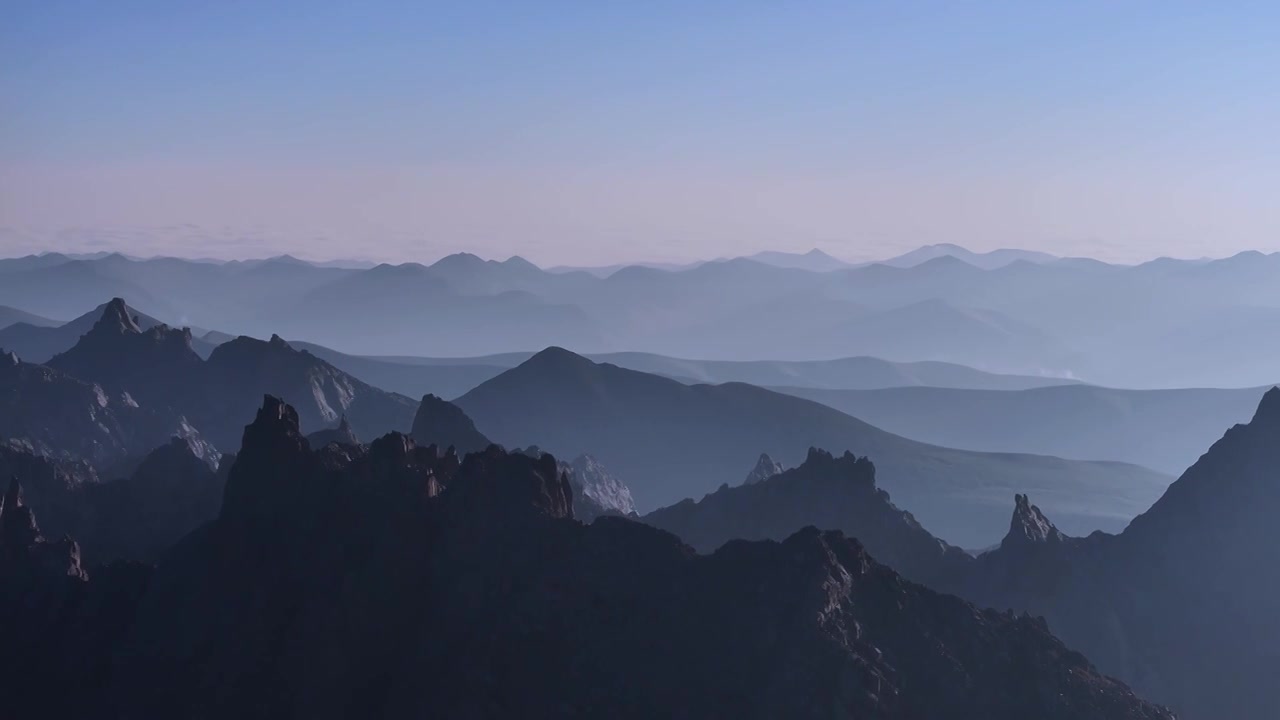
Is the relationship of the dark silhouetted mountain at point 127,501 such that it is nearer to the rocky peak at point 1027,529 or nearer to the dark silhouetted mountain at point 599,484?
the dark silhouetted mountain at point 599,484

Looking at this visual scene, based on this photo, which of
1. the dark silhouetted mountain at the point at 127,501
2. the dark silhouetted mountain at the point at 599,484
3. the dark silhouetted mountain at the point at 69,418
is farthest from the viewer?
the dark silhouetted mountain at the point at 599,484

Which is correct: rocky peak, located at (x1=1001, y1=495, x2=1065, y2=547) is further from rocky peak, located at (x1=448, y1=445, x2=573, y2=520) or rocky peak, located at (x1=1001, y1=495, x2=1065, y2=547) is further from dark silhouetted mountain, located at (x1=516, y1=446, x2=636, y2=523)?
dark silhouetted mountain, located at (x1=516, y1=446, x2=636, y2=523)

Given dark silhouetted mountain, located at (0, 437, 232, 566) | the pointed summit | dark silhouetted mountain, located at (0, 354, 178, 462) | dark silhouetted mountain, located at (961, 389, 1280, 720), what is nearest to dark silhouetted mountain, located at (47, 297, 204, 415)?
the pointed summit

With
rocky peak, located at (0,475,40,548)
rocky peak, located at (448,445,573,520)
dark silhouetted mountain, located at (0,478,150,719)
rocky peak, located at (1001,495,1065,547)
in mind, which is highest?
rocky peak, located at (448,445,573,520)

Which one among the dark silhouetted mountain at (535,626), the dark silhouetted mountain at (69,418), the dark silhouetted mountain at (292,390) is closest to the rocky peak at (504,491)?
the dark silhouetted mountain at (535,626)

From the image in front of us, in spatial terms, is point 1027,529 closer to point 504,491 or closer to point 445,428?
point 504,491

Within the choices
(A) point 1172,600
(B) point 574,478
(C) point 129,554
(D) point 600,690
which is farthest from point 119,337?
(D) point 600,690

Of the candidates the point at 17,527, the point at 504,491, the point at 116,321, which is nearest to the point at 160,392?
the point at 116,321
